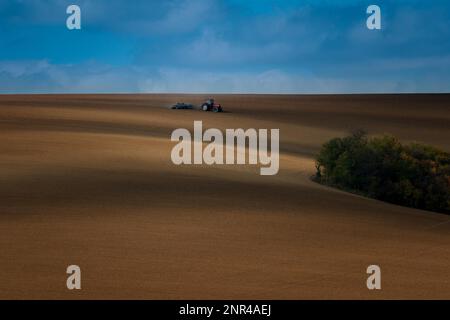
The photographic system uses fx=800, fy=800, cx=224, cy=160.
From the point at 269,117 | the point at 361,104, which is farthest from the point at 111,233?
the point at 361,104

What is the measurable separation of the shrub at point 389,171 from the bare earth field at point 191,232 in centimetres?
126

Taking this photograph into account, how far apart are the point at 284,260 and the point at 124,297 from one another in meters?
3.63

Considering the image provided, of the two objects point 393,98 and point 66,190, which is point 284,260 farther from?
point 393,98

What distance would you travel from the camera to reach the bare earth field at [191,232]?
37.5 feet

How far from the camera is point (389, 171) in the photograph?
26.0 meters

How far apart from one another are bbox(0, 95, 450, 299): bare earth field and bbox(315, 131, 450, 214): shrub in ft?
4.14

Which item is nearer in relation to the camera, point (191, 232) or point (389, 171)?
point (191, 232)

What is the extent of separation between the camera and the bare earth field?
11.4 m

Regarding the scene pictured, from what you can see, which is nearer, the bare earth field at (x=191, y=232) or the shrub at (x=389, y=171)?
the bare earth field at (x=191, y=232)

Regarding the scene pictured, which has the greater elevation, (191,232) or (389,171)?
(389,171)

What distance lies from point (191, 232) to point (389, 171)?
12.2 metres

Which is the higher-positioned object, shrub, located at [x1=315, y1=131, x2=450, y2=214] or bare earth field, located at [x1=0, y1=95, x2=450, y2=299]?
shrub, located at [x1=315, y1=131, x2=450, y2=214]

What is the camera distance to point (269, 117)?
6688 cm
